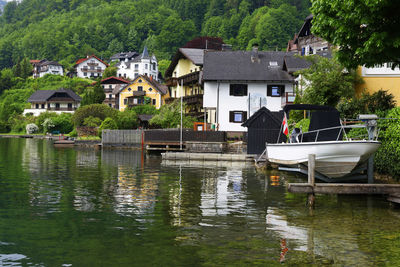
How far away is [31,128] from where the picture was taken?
11119cm

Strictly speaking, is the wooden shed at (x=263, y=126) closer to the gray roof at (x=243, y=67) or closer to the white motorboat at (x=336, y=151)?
the white motorboat at (x=336, y=151)

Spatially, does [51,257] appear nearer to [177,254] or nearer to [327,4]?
[177,254]

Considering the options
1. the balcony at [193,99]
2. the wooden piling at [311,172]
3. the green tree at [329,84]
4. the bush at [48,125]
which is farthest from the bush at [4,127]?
the wooden piling at [311,172]

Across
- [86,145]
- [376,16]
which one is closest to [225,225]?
[376,16]

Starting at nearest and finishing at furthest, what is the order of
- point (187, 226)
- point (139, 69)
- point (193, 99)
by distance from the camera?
1. point (187, 226)
2. point (193, 99)
3. point (139, 69)

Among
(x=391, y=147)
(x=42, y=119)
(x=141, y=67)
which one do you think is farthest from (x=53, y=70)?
(x=391, y=147)

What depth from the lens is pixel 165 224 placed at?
14773mm

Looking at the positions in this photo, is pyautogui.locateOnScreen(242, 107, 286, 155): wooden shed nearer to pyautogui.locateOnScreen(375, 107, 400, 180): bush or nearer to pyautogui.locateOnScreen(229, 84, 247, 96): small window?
pyautogui.locateOnScreen(375, 107, 400, 180): bush

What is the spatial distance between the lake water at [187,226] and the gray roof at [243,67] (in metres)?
38.6

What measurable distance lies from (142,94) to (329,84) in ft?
260

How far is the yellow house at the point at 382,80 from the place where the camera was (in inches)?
1296

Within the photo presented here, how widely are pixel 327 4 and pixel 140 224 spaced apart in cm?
1085

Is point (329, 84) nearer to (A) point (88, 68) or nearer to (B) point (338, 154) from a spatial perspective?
(B) point (338, 154)

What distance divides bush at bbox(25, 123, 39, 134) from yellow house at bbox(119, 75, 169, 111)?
63.3 ft
